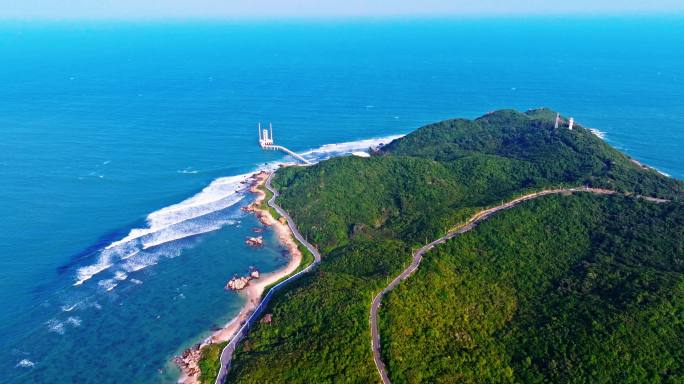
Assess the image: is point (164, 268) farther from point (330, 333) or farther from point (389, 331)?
point (389, 331)

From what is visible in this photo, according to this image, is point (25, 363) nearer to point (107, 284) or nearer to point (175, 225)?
point (107, 284)

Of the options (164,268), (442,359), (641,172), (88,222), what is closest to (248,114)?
(88,222)

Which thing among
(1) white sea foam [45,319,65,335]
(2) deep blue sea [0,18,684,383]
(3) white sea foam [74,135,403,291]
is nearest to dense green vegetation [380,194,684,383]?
(2) deep blue sea [0,18,684,383]

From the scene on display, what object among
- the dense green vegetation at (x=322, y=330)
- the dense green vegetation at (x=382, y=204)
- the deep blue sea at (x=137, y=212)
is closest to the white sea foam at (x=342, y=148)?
the deep blue sea at (x=137, y=212)

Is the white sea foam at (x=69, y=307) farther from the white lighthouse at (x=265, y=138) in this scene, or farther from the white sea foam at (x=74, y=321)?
the white lighthouse at (x=265, y=138)

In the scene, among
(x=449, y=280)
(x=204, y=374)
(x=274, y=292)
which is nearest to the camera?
(x=204, y=374)

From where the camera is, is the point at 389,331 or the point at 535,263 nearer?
the point at 389,331
